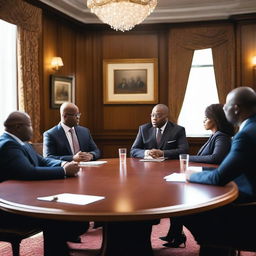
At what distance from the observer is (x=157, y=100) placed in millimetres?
7176

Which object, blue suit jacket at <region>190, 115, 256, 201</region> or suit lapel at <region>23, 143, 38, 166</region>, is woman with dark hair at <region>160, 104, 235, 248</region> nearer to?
blue suit jacket at <region>190, 115, 256, 201</region>

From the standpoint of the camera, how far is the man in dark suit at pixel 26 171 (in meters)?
Result: 2.49

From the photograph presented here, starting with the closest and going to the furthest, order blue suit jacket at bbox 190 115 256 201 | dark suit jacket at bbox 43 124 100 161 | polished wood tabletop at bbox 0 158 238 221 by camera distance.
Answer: polished wood tabletop at bbox 0 158 238 221 → blue suit jacket at bbox 190 115 256 201 → dark suit jacket at bbox 43 124 100 161

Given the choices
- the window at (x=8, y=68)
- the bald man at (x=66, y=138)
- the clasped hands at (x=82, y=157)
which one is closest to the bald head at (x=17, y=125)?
the clasped hands at (x=82, y=157)

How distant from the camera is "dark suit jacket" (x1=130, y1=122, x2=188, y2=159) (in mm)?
4270

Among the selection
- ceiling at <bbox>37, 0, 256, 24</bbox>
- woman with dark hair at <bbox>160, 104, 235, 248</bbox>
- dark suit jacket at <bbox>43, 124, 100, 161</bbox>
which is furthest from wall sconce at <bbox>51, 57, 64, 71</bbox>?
woman with dark hair at <bbox>160, 104, 235, 248</bbox>

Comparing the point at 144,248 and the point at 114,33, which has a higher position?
the point at 114,33

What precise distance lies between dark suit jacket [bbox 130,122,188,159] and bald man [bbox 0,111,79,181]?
5.09 ft

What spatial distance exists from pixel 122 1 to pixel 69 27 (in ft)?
11.2

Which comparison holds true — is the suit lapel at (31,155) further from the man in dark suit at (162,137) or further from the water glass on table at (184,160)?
the man in dark suit at (162,137)

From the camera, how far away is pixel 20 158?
2.69 meters

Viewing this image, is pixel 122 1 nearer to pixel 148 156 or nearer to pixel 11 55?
pixel 148 156

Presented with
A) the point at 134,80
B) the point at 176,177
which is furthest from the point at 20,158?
the point at 134,80

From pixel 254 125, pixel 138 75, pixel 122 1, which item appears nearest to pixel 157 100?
pixel 138 75
